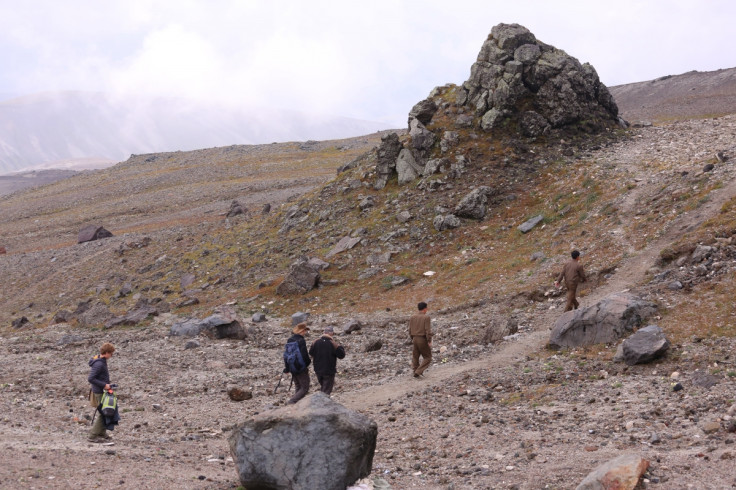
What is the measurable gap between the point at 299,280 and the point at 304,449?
24.8 m

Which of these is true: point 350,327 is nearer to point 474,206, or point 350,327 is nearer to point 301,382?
point 301,382

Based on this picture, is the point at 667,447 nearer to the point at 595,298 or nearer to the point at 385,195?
the point at 595,298

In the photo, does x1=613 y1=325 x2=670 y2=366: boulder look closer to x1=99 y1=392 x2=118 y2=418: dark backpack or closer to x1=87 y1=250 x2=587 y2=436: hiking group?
x1=87 y1=250 x2=587 y2=436: hiking group

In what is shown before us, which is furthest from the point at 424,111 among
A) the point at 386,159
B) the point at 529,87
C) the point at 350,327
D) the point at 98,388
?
the point at 98,388

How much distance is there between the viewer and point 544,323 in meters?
22.4

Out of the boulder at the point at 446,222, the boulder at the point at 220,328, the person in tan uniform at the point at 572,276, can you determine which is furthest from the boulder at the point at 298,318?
the person in tan uniform at the point at 572,276

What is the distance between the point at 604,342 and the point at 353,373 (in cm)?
845

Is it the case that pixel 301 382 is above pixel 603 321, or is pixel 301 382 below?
above

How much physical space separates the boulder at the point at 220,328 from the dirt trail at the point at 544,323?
34.9 feet

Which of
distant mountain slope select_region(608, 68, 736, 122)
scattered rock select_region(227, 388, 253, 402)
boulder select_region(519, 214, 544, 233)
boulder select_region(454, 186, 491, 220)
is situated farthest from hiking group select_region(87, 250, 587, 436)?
distant mountain slope select_region(608, 68, 736, 122)

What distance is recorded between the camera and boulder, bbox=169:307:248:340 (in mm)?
28297

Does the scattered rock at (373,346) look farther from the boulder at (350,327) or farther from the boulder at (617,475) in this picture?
the boulder at (617,475)

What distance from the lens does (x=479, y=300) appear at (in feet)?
88.9

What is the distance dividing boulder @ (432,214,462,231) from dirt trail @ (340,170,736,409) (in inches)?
503
